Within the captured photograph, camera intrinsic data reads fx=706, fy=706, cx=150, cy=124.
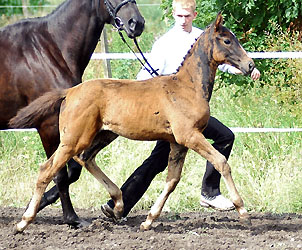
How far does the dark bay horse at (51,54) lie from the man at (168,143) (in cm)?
47

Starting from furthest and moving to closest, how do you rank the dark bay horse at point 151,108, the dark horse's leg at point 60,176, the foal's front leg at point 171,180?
the dark horse's leg at point 60,176 → the foal's front leg at point 171,180 → the dark bay horse at point 151,108

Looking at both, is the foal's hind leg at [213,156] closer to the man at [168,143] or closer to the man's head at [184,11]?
the man at [168,143]

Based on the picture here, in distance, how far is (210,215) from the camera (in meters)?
6.44

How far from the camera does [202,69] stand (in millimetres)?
5480

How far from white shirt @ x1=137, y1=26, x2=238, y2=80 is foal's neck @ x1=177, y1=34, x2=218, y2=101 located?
47cm

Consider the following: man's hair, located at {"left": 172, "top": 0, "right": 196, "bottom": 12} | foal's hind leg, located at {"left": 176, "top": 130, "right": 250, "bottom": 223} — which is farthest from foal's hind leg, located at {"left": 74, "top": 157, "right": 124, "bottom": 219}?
man's hair, located at {"left": 172, "top": 0, "right": 196, "bottom": 12}

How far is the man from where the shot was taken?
5.93 m

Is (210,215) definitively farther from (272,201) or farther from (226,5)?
(226,5)

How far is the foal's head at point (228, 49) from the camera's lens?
5.30m

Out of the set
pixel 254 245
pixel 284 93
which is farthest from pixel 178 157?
pixel 284 93

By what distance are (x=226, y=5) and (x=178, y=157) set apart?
308 cm

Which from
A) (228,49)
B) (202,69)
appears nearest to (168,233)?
(202,69)

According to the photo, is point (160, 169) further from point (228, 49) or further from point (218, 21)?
point (218, 21)

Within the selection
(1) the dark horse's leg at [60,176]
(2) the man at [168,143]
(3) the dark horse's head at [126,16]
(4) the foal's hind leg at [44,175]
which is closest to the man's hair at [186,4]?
(2) the man at [168,143]
